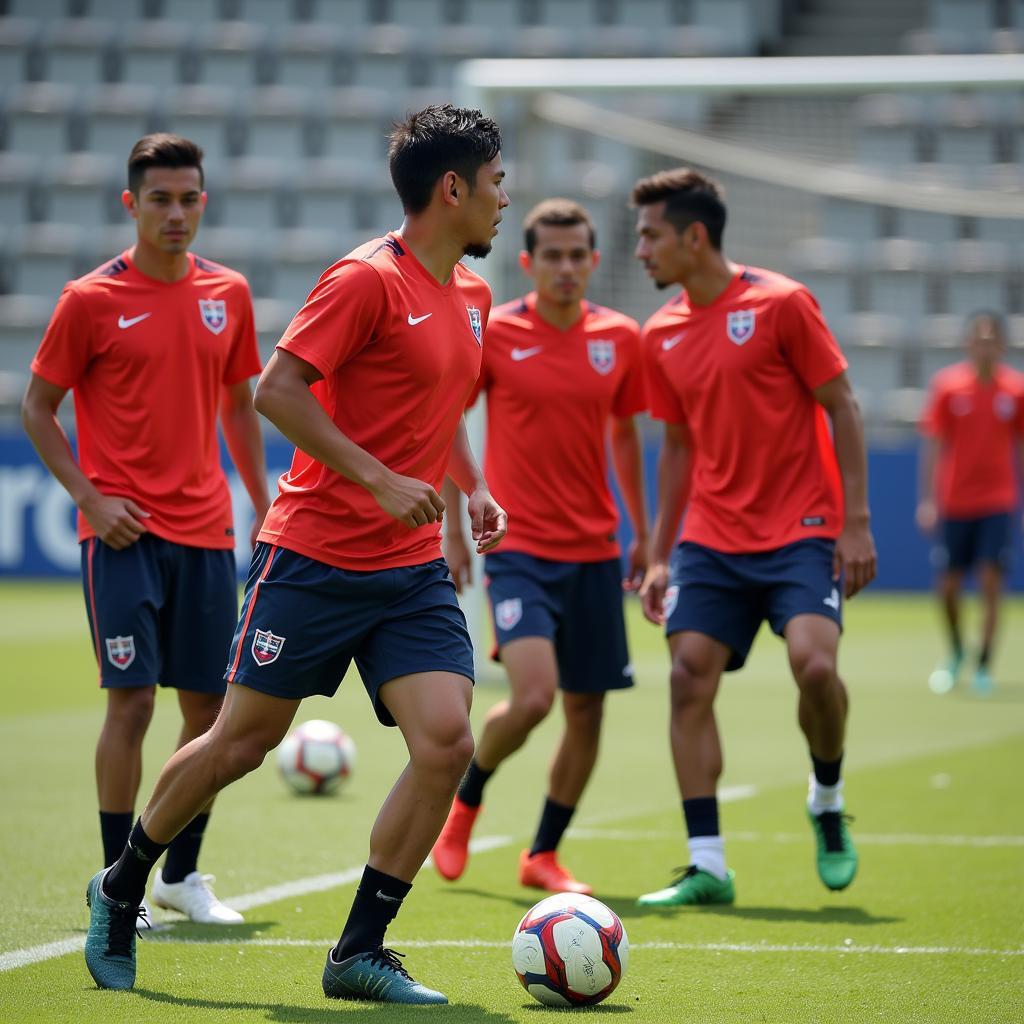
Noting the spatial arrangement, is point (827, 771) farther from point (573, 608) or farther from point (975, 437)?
point (975, 437)

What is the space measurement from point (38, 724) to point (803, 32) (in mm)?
17896

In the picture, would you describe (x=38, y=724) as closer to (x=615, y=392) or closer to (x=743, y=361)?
(x=615, y=392)

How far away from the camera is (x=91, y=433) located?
569 cm

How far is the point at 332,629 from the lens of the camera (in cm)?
450

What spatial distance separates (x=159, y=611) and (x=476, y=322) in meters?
1.57

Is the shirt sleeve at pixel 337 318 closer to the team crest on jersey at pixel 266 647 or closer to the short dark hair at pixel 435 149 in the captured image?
the short dark hair at pixel 435 149

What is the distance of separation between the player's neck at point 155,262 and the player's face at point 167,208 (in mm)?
26

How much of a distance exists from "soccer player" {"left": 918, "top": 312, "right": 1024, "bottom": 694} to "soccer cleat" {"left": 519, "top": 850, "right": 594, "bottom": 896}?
719cm

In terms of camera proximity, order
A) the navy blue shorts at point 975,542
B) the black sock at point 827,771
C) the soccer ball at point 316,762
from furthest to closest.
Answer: the navy blue shorts at point 975,542 < the soccer ball at point 316,762 < the black sock at point 827,771

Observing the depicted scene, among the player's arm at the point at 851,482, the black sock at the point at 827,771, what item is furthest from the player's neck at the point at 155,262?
the black sock at the point at 827,771

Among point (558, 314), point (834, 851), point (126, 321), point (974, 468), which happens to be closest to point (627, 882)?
point (834, 851)

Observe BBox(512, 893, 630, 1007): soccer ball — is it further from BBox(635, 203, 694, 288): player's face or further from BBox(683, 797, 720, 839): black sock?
BBox(635, 203, 694, 288): player's face

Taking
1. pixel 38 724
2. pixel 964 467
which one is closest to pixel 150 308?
pixel 38 724

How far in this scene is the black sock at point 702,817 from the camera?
6.09 metres
